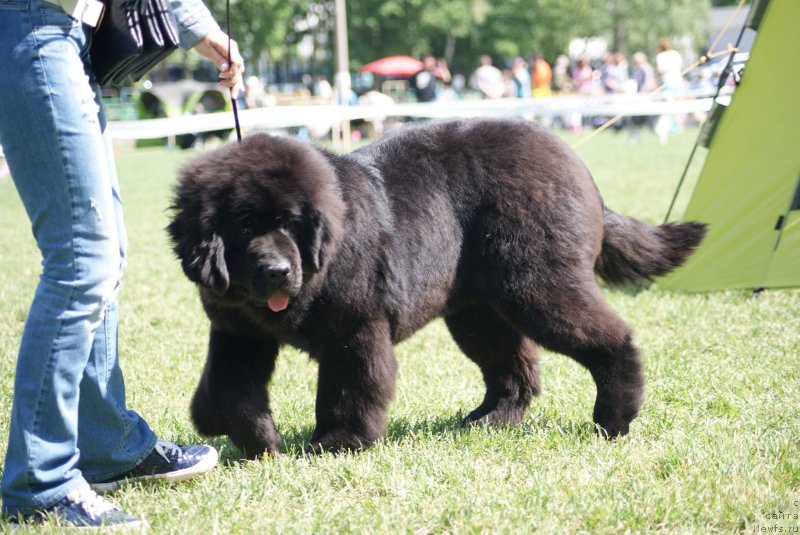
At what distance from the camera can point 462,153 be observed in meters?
3.44

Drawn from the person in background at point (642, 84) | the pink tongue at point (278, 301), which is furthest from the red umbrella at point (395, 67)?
the pink tongue at point (278, 301)

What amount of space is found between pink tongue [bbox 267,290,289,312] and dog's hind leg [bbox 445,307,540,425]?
1.08 m

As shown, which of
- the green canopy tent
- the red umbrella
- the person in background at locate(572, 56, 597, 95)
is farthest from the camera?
the red umbrella

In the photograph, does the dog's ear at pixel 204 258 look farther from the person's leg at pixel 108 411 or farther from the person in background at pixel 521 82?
the person in background at pixel 521 82

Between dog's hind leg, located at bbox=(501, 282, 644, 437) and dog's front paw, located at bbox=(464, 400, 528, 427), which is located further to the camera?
dog's front paw, located at bbox=(464, 400, 528, 427)

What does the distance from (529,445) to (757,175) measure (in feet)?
10.6

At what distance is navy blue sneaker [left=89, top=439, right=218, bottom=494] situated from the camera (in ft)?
9.46

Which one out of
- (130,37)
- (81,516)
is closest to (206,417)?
(81,516)

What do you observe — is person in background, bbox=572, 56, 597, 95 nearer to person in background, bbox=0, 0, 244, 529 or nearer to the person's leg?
the person's leg

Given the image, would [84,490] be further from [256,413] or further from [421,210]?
[421,210]

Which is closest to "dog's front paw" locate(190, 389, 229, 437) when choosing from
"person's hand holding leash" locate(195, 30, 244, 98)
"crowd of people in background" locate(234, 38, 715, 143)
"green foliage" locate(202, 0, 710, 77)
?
"person's hand holding leash" locate(195, 30, 244, 98)

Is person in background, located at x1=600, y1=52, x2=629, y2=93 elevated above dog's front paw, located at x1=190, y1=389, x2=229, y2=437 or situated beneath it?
situated beneath

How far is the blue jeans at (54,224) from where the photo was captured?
2.28m

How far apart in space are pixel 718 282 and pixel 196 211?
13.6 ft
